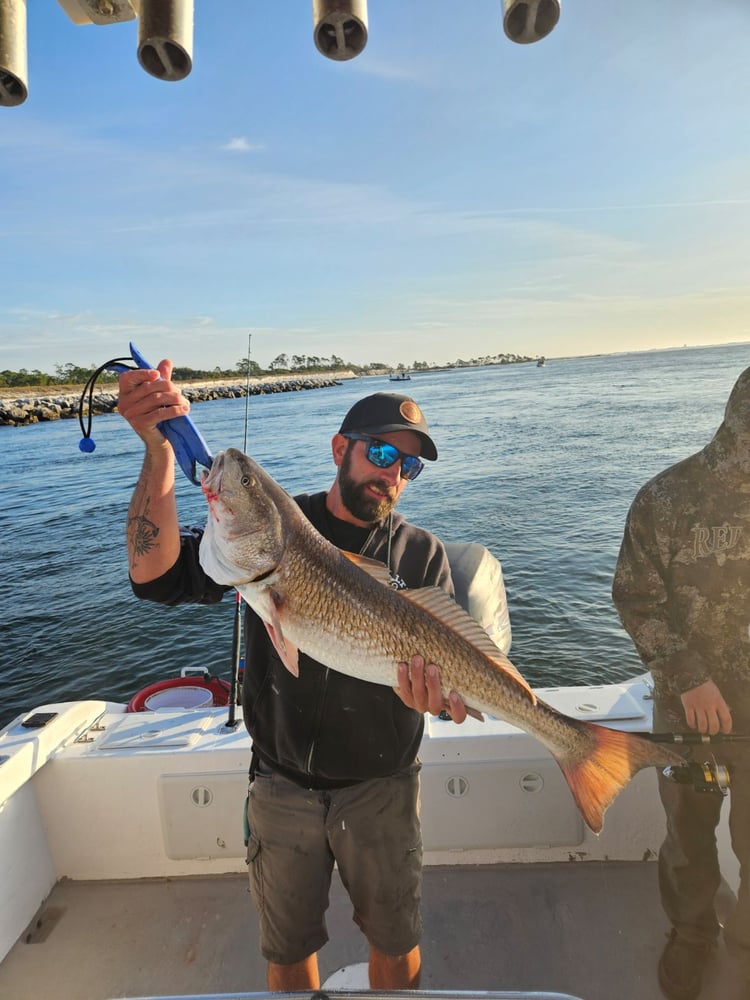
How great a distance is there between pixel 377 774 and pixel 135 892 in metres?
2.48

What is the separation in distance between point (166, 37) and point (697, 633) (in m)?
3.50

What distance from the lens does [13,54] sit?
Answer: 2350 mm

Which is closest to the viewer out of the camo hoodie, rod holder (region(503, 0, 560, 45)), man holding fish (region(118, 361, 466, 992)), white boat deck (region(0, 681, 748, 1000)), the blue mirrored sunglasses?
rod holder (region(503, 0, 560, 45))

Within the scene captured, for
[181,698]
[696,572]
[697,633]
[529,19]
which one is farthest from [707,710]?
[181,698]

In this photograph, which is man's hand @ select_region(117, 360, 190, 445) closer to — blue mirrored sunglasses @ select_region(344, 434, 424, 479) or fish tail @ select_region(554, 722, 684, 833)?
blue mirrored sunglasses @ select_region(344, 434, 424, 479)

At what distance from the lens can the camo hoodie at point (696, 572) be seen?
9.67 feet

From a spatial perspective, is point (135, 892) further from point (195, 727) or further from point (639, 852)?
point (639, 852)

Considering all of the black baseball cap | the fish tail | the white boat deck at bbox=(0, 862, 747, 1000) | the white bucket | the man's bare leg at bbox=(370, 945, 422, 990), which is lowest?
the white boat deck at bbox=(0, 862, 747, 1000)

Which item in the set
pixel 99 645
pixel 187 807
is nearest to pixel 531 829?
pixel 187 807

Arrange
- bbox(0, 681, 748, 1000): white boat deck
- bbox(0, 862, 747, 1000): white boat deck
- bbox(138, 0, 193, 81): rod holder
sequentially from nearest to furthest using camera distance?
1. bbox(138, 0, 193, 81): rod holder
2. bbox(0, 862, 747, 1000): white boat deck
3. bbox(0, 681, 748, 1000): white boat deck

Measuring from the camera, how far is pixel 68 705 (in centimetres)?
427

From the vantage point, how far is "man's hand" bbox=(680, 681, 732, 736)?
2.83 m

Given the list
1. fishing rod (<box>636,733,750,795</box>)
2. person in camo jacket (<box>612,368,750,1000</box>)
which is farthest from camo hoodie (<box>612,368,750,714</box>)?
fishing rod (<box>636,733,750,795</box>)

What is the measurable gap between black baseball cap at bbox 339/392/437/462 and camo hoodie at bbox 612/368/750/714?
117 centimetres
